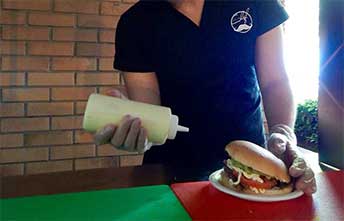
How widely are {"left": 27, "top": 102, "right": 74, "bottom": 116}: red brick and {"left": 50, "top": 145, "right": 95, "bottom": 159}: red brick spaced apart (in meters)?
0.17

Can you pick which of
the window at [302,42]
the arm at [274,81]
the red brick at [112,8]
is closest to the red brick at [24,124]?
the red brick at [112,8]

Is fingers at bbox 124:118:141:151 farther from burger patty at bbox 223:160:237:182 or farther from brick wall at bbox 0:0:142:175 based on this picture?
brick wall at bbox 0:0:142:175

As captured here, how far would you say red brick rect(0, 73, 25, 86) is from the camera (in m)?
1.58

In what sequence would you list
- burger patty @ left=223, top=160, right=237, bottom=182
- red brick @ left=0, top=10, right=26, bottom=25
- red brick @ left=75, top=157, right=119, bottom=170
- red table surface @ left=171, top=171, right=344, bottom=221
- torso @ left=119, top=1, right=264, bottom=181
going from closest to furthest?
red table surface @ left=171, top=171, right=344, bottom=221 → burger patty @ left=223, top=160, right=237, bottom=182 → torso @ left=119, top=1, right=264, bottom=181 → red brick @ left=0, top=10, right=26, bottom=25 → red brick @ left=75, top=157, right=119, bottom=170

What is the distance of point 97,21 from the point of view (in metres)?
1.71

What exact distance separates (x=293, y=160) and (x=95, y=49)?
1304mm

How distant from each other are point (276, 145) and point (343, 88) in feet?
0.95

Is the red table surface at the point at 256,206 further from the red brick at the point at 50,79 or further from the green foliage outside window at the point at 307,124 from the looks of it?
the green foliage outside window at the point at 307,124

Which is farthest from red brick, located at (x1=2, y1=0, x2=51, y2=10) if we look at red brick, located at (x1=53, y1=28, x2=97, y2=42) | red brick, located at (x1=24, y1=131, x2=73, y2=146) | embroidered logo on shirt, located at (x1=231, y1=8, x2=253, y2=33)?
embroidered logo on shirt, located at (x1=231, y1=8, x2=253, y2=33)

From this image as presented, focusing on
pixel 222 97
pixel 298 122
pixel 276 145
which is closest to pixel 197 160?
pixel 222 97

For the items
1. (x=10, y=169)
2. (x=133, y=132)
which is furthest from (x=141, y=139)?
(x=10, y=169)

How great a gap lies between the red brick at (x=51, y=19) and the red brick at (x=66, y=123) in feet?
1.43

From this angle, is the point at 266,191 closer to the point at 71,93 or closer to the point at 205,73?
the point at 205,73

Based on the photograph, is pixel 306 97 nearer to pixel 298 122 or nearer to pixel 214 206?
pixel 298 122
